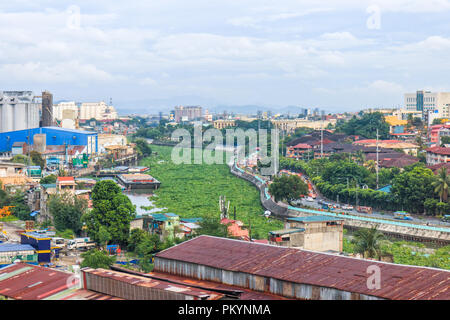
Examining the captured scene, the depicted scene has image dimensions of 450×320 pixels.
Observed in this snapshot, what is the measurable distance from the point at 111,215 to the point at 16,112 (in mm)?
25030

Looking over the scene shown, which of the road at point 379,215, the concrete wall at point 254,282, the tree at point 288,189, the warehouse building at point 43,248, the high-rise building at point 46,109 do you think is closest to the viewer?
the concrete wall at point 254,282

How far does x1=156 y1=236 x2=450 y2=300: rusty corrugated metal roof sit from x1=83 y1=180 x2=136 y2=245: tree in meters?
3.81

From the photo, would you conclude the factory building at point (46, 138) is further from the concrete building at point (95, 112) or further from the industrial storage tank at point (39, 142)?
the concrete building at point (95, 112)

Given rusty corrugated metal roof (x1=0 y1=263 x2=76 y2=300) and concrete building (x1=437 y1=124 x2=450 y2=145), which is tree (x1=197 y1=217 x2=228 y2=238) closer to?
rusty corrugated metal roof (x1=0 y1=263 x2=76 y2=300)

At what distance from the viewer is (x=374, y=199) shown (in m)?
16.2

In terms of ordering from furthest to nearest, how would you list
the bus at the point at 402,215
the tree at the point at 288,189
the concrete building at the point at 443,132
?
1. the concrete building at the point at 443,132
2. the tree at the point at 288,189
3. the bus at the point at 402,215

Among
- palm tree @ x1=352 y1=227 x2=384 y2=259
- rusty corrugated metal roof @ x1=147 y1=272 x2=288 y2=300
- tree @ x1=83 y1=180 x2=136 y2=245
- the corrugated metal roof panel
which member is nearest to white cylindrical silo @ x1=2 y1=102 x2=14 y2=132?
tree @ x1=83 y1=180 x2=136 y2=245

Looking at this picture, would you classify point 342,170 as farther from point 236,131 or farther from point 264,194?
point 236,131

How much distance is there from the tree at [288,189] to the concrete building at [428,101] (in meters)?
31.1

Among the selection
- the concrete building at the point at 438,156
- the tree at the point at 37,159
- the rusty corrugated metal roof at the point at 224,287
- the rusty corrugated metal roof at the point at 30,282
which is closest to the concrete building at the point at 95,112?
the tree at the point at 37,159

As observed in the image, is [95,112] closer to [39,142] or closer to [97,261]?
[39,142]

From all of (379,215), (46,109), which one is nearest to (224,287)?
(379,215)

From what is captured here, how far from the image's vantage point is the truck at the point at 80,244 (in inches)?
412
